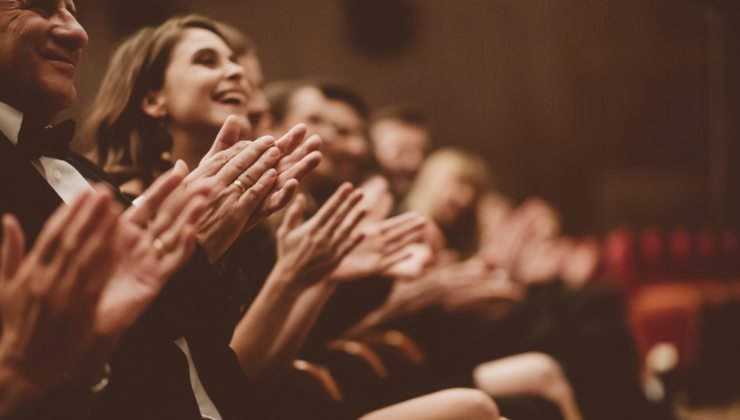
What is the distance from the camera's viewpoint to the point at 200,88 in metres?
1.72

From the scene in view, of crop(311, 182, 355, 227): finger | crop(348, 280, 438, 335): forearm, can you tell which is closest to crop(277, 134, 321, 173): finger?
crop(311, 182, 355, 227): finger

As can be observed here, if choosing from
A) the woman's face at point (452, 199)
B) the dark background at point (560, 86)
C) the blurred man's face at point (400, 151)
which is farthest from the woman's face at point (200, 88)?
the dark background at point (560, 86)

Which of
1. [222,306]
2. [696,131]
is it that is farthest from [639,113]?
[222,306]

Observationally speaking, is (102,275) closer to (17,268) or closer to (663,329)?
(17,268)

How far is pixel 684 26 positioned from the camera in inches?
238

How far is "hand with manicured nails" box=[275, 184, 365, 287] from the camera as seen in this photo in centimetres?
170

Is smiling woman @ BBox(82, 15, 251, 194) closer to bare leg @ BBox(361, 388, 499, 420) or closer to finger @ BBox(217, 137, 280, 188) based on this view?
finger @ BBox(217, 137, 280, 188)

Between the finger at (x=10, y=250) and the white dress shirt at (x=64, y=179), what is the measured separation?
36 centimetres

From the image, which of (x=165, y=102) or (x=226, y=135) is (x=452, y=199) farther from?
(x=226, y=135)

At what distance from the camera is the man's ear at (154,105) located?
1742 mm

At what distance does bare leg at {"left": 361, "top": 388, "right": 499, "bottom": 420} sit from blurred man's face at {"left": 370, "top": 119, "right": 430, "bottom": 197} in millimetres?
2191

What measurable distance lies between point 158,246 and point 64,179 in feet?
1.23

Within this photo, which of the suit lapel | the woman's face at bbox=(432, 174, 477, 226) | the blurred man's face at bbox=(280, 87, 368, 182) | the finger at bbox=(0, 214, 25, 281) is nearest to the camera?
the finger at bbox=(0, 214, 25, 281)

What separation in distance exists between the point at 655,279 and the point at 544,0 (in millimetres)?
2475
